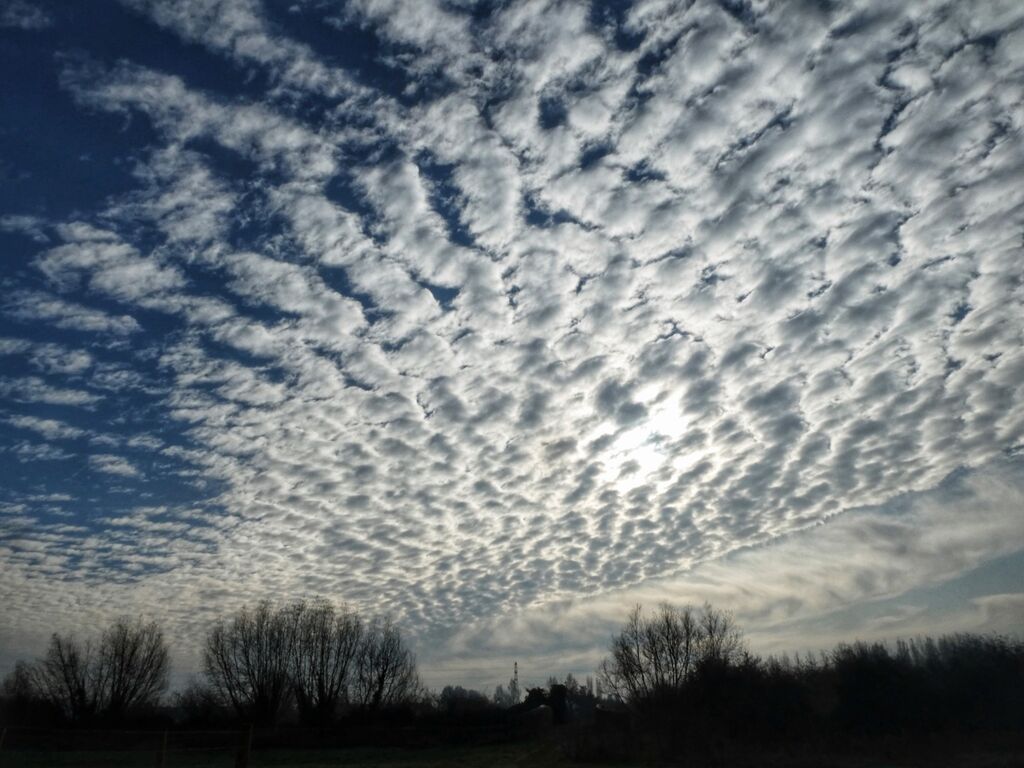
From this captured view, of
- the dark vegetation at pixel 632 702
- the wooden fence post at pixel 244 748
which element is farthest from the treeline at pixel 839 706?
the wooden fence post at pixel 244 748

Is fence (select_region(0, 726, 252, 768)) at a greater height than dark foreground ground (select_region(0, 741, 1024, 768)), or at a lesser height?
greater

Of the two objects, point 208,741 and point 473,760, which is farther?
point 208,741

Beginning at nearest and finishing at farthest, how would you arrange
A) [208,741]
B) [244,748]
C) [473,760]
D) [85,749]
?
[244,748] < [85,749] < [473,760] < [208,741]

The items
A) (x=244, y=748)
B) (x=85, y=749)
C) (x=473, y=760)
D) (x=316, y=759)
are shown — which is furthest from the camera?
(x=316, y=759)

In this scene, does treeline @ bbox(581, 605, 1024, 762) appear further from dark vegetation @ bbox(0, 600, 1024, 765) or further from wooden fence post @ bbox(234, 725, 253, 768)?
wooden fence post @ bbox(234, 725, 253, 768)

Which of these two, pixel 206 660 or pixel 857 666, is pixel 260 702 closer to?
pixel 206 660

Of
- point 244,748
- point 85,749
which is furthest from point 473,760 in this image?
point 244,748

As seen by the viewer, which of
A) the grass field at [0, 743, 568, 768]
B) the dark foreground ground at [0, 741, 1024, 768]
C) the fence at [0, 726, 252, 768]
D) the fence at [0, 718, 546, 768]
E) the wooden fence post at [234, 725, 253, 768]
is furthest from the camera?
the grass field at [0, 743, 568, 768]

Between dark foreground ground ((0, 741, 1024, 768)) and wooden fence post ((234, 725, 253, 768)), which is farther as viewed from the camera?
dark foreground ground ((0, 741, 1024, 768))

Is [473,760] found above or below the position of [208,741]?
below

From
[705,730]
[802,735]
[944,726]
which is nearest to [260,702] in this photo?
[705,730]

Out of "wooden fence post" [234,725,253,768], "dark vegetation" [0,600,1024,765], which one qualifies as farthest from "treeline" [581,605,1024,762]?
"wooden fence post" [234,725,253,768]

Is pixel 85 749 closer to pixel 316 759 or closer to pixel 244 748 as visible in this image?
pixel 316 759

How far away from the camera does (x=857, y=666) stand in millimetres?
43719
